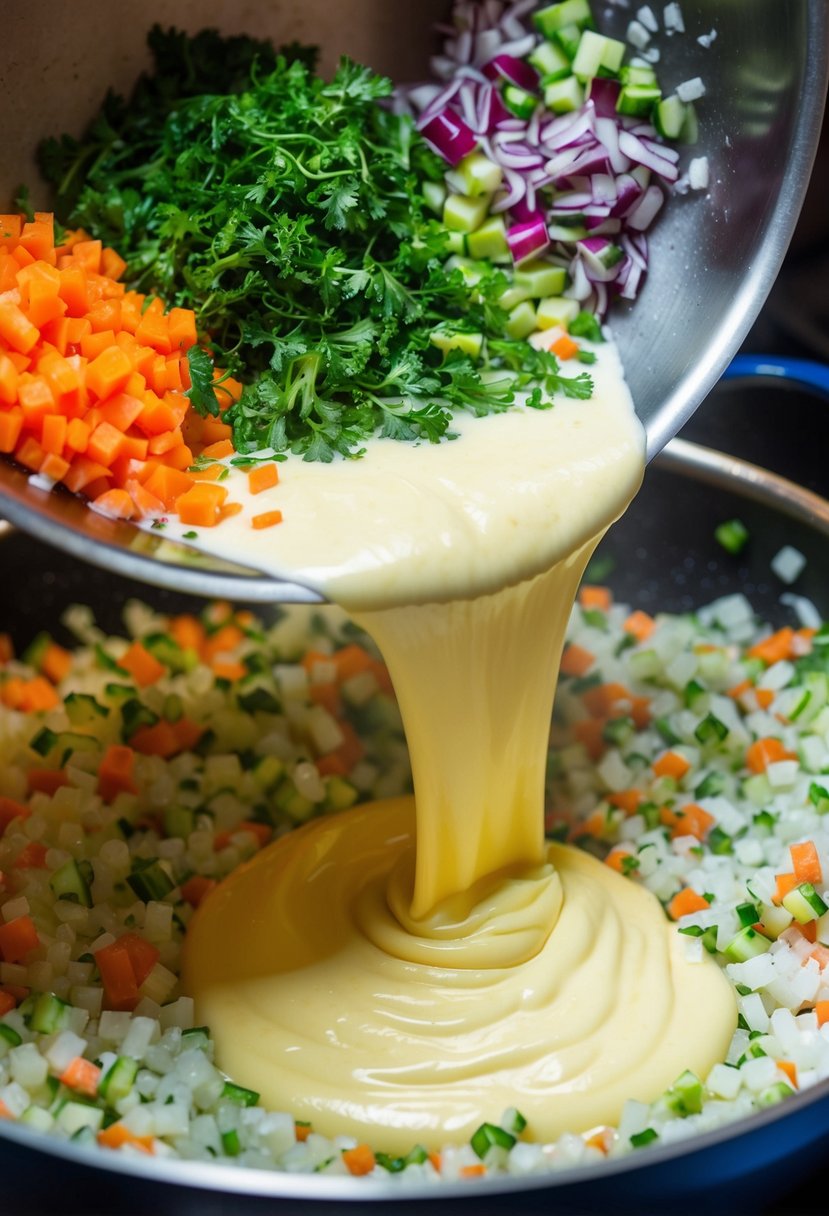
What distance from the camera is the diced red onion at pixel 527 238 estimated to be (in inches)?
82.3

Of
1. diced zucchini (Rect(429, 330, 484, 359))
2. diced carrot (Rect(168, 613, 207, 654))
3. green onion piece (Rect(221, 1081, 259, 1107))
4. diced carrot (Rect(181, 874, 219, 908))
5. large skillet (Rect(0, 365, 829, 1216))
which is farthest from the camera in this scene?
diced carrot (Rect(168, 613, 207, 654))

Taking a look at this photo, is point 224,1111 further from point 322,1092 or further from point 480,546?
point 480,546

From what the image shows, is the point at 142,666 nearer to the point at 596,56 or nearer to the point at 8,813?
the point at 8,813

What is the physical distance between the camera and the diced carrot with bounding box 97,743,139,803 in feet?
7.71

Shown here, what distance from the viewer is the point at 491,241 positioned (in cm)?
210

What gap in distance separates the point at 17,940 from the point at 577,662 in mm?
1131

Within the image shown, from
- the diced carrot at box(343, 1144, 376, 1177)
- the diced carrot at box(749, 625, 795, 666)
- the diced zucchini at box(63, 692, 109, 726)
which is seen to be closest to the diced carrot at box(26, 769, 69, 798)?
the diced zucchini at box(63, 692, 109, 726)

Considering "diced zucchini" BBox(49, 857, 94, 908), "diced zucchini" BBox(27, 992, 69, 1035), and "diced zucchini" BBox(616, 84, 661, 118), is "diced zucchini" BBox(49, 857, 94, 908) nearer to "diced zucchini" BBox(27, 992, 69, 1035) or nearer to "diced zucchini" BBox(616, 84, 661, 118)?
"diced zucchini" BBox(27, 992, 69, 1035)

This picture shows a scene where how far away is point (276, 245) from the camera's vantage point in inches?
74.4

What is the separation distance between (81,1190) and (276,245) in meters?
1.19

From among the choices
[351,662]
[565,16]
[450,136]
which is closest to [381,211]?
[450,136]

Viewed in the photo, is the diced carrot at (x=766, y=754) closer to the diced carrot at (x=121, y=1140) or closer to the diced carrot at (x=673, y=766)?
the diced carrot at (x=673, y=766)

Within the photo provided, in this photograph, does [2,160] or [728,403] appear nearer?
[2,160]

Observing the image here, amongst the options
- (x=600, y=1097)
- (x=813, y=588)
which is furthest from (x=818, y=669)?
(x=600, y=1097)
